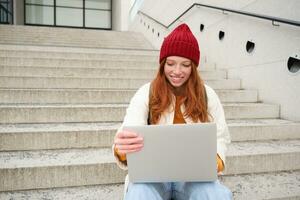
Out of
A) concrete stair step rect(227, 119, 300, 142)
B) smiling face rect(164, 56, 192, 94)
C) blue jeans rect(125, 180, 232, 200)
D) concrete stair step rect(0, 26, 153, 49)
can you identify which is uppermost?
concrete stair step rect(0, 26, 153, 49)

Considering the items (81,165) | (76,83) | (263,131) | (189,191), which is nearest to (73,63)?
(76,83)

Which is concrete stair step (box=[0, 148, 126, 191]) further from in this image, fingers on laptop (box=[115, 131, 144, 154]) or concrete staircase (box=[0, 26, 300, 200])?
fingers on laptop (box=[115, 131, 144, 154])

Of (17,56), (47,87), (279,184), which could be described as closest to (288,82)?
(279,184)

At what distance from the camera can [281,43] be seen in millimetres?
2885

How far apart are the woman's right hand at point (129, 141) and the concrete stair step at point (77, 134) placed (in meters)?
1.08

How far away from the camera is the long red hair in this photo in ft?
4.59

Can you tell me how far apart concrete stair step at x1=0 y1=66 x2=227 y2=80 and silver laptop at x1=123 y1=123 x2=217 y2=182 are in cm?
229

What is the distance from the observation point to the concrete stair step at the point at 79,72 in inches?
123

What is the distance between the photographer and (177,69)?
1.43 meters

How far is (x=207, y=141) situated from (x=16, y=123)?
182cm

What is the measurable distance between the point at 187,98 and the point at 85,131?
101cm

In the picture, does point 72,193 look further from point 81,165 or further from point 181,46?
point 181,46

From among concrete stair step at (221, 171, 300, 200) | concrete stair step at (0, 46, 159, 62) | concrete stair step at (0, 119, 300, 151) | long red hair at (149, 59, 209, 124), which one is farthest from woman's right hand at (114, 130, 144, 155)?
concrete stair step at (0, 46, 159, 62)

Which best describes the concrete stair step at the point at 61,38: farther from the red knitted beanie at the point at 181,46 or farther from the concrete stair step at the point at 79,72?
the red knitted beanie at the point at 181,46
